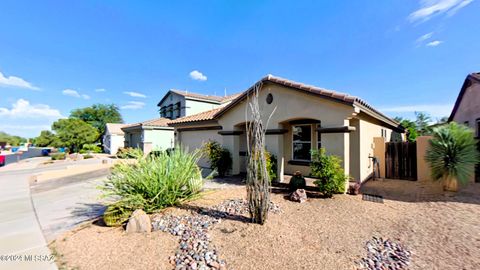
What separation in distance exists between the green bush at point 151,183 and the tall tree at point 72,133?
33597 millimetres

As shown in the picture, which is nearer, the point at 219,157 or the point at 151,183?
the point at 151,183

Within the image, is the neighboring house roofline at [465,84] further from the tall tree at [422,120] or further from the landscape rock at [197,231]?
the landscape rock at [197,231]

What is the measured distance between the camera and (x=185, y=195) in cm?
597

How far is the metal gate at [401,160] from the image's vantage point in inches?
360

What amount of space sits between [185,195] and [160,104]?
23.4 meters

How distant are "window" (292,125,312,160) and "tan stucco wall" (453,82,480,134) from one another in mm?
9616

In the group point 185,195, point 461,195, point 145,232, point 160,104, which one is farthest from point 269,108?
point 160,104

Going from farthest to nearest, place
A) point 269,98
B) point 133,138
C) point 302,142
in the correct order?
point 133,138 < point 302,142 < point 269,98

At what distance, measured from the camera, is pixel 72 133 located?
30.1 m

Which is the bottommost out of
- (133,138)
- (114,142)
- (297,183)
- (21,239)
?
(21,239)

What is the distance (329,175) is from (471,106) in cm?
1258

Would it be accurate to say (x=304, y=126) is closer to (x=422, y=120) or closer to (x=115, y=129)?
(x=422, y=120)

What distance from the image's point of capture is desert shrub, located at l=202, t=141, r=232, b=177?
393 inches

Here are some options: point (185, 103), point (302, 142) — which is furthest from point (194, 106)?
point (302, 142)
